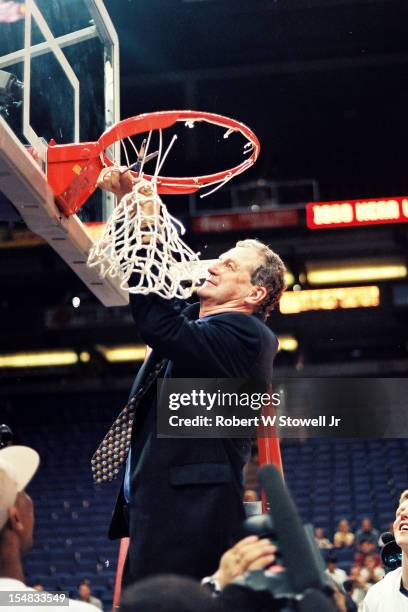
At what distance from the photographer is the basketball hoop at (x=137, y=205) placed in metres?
1.67

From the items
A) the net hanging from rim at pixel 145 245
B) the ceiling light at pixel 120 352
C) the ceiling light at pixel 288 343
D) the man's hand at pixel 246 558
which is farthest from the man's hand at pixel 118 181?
A: the ceiling light at pixel 120 352

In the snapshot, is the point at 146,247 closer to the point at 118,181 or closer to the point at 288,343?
the point at 118,181

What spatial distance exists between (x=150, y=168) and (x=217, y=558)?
1.39 meters

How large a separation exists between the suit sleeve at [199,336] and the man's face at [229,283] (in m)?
0.08

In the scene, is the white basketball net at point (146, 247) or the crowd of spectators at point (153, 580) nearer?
the crowd of spectators at point (153, 580)

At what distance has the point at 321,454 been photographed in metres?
3.17

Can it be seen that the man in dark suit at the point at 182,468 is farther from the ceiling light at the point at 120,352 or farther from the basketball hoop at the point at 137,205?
the ceiling light at the point at 120,352

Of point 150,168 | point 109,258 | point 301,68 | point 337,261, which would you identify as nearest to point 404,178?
point 337,261

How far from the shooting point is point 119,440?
1616mm

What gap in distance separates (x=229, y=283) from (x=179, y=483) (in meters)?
0.40

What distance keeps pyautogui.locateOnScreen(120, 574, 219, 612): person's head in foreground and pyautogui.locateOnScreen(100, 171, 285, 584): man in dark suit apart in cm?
38

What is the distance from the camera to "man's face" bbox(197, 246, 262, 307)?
1706 millimetres

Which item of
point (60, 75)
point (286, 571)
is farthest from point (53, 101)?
point (286, 571)

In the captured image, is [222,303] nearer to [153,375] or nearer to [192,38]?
[153,375]
